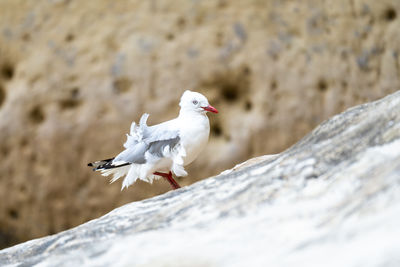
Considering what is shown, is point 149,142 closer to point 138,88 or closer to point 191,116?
point 191,116

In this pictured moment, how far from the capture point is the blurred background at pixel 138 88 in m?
4.26

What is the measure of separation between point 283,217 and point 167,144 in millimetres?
1557

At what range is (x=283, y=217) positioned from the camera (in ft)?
4.21

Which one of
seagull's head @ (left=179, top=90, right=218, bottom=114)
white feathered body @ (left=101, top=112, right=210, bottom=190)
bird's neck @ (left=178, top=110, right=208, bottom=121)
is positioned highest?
seagull's head @ (left=179, top=90, right=218, bottom=114)

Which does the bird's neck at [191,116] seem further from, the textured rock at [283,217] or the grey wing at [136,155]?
the textured rock at [283,217]

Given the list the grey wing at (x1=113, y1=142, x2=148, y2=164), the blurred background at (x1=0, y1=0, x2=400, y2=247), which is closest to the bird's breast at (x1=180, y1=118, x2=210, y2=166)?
the grey wing at (x1=113, y1=142, x2=148, y2=164)

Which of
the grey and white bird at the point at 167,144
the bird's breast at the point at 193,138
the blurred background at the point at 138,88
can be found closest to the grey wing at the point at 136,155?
the grey and white bird at the point at 167,144

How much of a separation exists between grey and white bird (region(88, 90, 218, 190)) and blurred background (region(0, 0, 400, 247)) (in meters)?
1.35

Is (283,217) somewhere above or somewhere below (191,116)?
below

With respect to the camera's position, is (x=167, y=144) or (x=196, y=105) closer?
(x=167, y=144)

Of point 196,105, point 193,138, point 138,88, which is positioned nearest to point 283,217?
point 193,138

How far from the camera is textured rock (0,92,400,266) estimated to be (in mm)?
1110

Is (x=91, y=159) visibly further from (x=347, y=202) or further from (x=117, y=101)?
(x=347, y=202)

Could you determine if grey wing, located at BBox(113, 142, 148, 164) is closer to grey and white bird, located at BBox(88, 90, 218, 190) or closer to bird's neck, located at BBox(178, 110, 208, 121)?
grey and white bird, located at BBox(88, 90, 218, 190)
